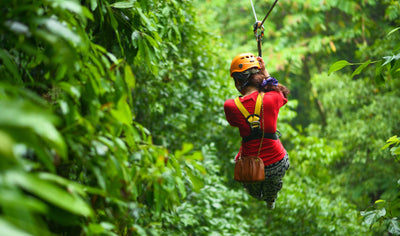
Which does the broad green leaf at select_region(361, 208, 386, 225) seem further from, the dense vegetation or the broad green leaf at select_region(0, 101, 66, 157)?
the broad green leaf at select_region(0, 101, 66, 157)

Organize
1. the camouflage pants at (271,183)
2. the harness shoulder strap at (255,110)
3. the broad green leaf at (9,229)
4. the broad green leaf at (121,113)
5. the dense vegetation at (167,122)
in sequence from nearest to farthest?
the broad green leaf at (9,229), the dense vegetation at (167,122), the broad green leaf at (121,113), the harness shoulder strap at (255,110), the camouflage pants at (271,183)

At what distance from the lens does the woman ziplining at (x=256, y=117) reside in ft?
7.55

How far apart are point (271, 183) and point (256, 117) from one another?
1.97ft

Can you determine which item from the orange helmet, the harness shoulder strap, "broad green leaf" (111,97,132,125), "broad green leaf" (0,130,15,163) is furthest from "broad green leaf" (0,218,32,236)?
the orange helmet

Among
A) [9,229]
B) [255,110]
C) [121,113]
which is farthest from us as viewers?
[255,110]

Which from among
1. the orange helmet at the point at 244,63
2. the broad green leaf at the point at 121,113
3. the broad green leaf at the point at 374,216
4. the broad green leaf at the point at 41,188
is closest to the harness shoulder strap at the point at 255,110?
the orange helmet at the point at 244,63

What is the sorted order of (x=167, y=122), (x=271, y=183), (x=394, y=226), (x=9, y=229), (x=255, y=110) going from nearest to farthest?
1. (x=9, y=229)
2. (x=394, y=226)
3. (x=255, y=110)
4. (x=271, y=183)
5. (x=167, y=122)

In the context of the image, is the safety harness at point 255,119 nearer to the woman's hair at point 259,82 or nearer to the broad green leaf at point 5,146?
the woman's hair at point 259,82

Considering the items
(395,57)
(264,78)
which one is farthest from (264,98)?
(395,57)

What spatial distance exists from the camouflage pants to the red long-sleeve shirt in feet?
0.18

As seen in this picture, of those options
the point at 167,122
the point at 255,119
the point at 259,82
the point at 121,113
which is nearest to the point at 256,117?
the point at 255,119

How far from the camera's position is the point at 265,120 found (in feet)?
7.55

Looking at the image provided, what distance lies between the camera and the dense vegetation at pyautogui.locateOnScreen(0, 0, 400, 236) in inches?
32.6

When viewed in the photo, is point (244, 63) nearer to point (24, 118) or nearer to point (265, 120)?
point (265, 120)
